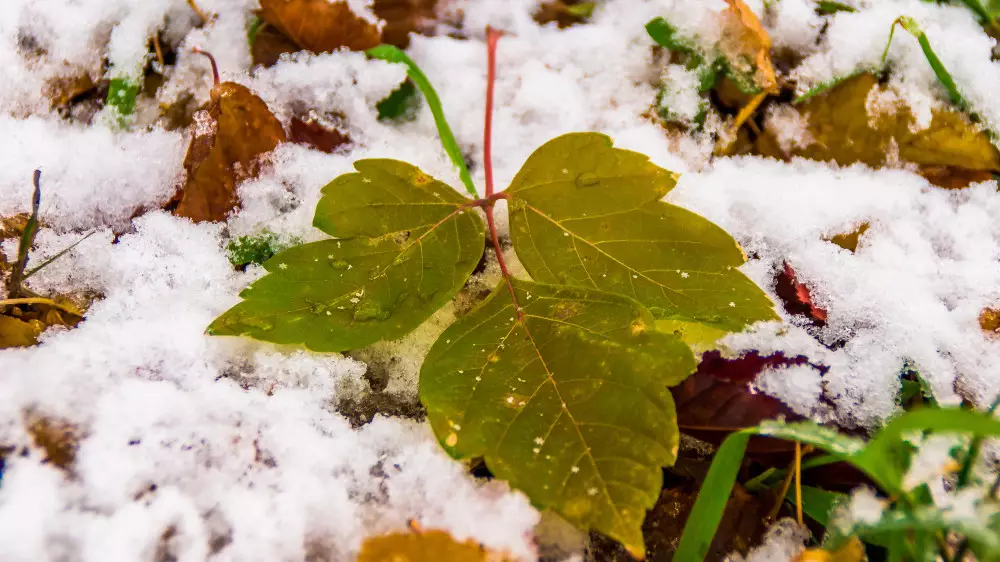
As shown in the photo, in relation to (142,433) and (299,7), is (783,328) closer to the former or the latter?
(142,433)

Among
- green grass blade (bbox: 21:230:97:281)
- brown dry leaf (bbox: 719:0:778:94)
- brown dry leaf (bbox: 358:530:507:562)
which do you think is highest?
brown dry leaf (bbox: 719:0:778:94)

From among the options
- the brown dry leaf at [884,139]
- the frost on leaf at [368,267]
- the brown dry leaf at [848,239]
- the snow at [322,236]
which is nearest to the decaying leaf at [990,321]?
the snow at [322,236]

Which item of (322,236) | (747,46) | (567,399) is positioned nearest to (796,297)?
(567,399)

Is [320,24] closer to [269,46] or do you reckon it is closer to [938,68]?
[269,46]

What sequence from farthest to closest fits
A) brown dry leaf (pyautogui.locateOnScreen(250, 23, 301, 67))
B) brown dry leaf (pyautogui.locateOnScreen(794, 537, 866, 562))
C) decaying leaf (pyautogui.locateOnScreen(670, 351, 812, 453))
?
brown dry leaf (pyautogui.locateOnScreen(250, 23, 301, 67))
decaying leaf (pyautogui.locateOnScreen(670, 351, 812, 453))
brown dry leaf (pyautogui.locateOnScreen(794, 537, 866, 562))

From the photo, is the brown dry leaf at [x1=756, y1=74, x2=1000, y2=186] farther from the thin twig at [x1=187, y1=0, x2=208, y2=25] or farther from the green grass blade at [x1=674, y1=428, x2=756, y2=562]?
the thin twig at [x1=187, y1=0, x2=208, y2=25]

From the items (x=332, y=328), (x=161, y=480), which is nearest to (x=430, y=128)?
(x=332, y=328)

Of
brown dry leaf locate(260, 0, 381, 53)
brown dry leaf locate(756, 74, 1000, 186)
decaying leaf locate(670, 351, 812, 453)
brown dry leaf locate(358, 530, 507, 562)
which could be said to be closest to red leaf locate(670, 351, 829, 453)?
decaying leaf locate(670, 351, 812, 453)
